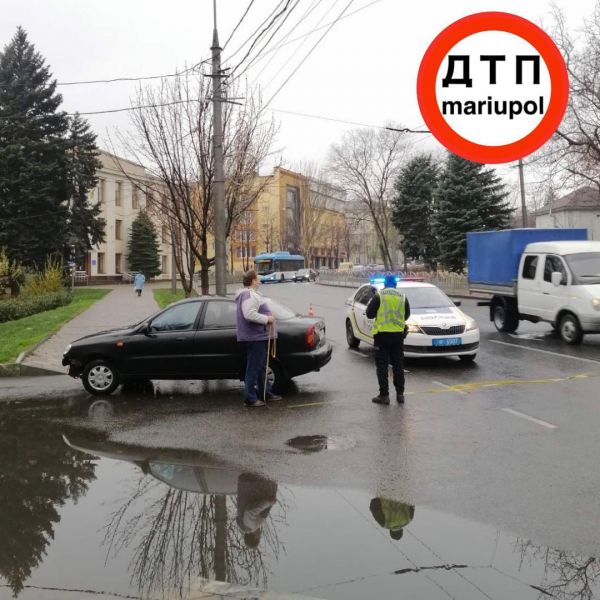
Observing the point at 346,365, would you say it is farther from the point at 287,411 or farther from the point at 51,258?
the point at 51,258

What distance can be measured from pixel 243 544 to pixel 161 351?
566 centimetres

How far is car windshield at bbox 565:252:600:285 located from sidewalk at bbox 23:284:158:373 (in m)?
10.9

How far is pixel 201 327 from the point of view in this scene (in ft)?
32.2

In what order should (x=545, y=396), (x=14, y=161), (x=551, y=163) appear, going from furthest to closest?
(x=14, y=161) < (x=551, y=163) < (x=545, y=396)

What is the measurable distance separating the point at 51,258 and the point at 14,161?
6064 mm

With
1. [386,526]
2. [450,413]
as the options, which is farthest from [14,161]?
[386,526]

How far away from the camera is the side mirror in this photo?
13984 millimetres

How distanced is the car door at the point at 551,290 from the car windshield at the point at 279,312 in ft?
23.4

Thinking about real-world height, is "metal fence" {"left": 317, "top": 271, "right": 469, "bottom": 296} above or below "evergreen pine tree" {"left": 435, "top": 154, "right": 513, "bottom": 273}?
below

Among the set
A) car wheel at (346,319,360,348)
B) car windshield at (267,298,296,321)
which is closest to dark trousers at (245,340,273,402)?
car windshield at (267,298,296,321)

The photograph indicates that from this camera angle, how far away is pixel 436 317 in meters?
11.9

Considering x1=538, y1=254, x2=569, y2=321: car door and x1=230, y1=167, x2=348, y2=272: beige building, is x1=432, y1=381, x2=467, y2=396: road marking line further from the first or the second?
x1=230, y1=167, x2=348, y2=272: beige building

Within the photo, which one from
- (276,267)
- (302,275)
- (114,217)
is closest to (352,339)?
(276,267)

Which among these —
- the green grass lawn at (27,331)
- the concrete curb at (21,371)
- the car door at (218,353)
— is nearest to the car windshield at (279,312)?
the car door at (218,353)
